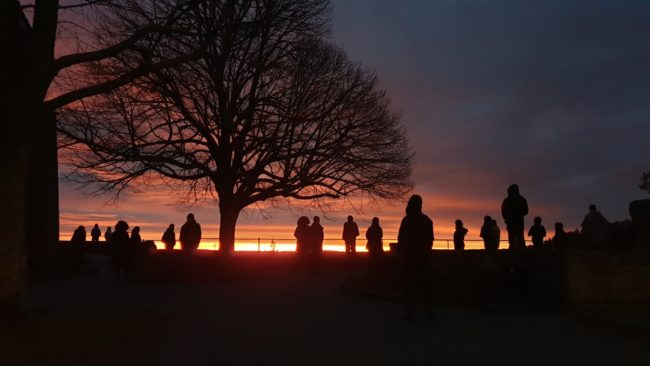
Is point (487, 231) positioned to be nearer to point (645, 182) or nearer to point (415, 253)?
point (415, 253)

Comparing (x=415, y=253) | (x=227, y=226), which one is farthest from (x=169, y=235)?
(x=415, y=253)

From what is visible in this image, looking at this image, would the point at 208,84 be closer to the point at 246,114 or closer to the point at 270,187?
the point at 246,114

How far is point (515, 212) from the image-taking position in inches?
601

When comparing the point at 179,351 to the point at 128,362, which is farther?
the point at 179,351

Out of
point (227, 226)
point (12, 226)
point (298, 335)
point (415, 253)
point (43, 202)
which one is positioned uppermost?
point (43, 202)

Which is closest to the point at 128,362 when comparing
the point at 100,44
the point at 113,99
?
the point at 100,44

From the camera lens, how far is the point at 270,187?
26.3 meters

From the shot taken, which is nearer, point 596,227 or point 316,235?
point 596,227

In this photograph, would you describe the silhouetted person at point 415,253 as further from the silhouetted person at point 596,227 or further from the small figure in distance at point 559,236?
the small figure in distance at point 559,236

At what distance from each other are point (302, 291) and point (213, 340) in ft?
23.7

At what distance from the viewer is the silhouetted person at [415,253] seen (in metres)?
9.91

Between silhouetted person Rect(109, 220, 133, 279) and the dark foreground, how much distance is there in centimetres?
532

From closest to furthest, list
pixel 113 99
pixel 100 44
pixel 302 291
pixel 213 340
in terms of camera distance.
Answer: pixel 213 340 < pixel 302 291 < pixel 100 44 < pixel 113 99

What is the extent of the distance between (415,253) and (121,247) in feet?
39.8
